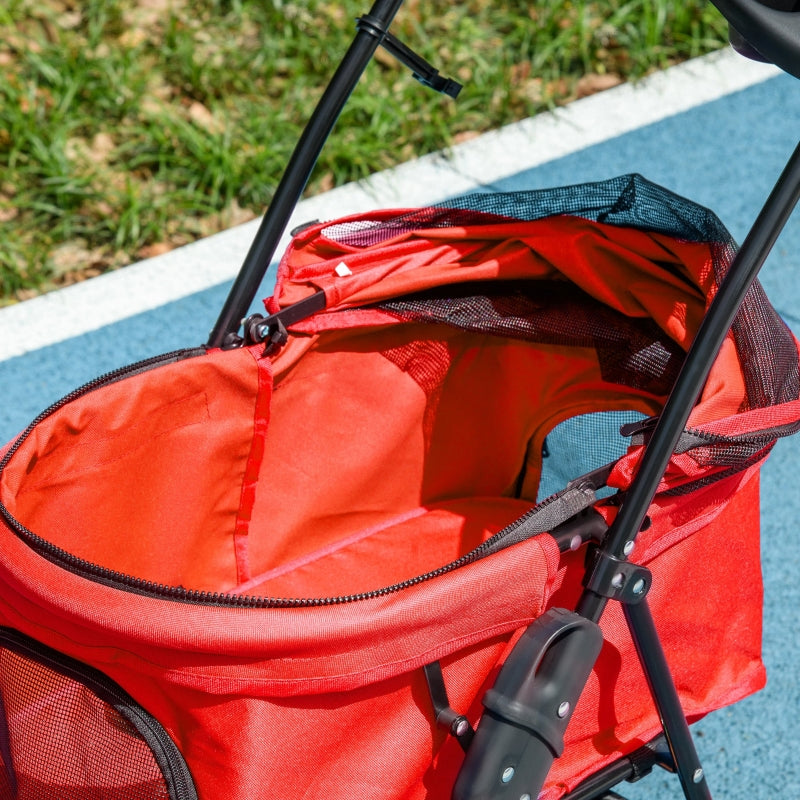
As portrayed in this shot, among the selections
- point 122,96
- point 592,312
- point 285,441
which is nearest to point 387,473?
point 285,441

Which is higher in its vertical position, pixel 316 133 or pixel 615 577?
pixel 316 133

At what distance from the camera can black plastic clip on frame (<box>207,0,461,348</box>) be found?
4.54 feet

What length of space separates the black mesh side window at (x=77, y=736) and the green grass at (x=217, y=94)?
1.47m

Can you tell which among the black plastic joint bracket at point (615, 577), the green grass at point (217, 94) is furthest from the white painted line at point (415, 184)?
the black plastic joint bracket at point (615, 577)

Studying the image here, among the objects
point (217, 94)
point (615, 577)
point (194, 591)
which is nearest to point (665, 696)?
point (615, 577)

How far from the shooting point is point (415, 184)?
266cm

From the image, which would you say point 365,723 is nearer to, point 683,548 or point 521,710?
point 521,710

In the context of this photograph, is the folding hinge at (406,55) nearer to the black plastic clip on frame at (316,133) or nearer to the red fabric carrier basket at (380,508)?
the black plastic clip on frame at (316,133)

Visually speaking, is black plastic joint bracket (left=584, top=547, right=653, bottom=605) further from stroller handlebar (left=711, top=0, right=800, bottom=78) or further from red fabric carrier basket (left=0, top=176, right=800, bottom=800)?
stroller handlebar (left=711, top=0, right=800, bottom=78)

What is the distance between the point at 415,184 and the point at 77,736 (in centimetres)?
184

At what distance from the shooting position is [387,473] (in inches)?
71.1

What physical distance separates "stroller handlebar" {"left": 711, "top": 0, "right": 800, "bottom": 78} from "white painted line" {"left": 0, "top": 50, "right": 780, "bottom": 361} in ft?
5.52

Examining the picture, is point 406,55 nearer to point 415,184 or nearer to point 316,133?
point 316,133

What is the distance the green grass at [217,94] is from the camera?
Result: 254 cm
